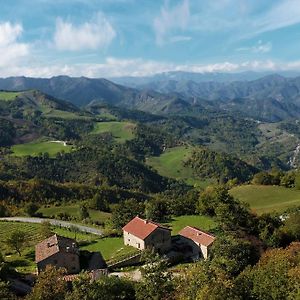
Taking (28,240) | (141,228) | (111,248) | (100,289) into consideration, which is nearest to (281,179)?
(141,228)

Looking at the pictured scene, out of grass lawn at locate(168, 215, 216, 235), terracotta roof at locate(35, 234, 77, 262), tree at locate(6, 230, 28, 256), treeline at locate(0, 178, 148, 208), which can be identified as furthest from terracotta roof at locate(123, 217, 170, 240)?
treeline at locate(0, 178, 148, 208)

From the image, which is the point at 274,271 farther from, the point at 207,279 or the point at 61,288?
the point at 61,288

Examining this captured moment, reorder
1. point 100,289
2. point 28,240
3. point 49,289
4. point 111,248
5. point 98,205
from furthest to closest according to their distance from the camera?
1. point 98,205
2. point 28,240
3. point 111,248
4. point 49,289
5. point 100,289

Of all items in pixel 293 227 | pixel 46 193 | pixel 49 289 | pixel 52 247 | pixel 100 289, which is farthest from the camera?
pixel 46 193

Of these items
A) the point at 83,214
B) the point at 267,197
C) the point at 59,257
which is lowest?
the point at 267,197

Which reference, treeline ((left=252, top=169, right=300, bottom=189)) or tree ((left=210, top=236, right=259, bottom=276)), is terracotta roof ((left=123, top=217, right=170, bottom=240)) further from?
treeline ((left=252, top=169, right=300, bottom=189))

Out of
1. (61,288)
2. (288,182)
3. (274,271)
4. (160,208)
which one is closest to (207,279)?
(274,271)

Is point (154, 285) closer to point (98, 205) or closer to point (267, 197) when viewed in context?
point (98, 205)

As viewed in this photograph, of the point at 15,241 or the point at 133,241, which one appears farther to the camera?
the point at 133,241
